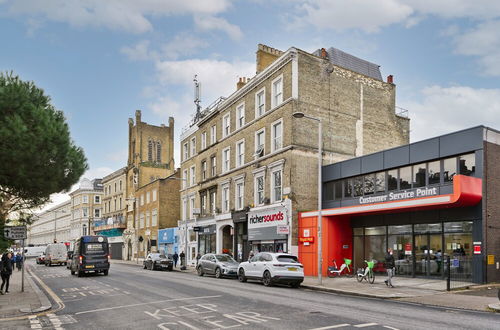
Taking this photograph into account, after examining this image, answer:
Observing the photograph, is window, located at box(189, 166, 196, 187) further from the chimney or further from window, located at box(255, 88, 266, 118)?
window, located at box(255, 88, 266, 118)

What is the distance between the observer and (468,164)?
72.7 ft

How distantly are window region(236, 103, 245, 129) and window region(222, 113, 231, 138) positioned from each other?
1715mm

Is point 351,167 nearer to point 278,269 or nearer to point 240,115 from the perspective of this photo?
point 278,269

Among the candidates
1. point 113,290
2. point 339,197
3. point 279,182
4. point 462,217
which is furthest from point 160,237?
point 462,217

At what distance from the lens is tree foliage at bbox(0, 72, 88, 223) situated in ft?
48.8

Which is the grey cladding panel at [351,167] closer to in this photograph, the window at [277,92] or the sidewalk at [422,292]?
the sidewalk at [422,292]

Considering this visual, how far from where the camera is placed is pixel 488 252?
2114cm

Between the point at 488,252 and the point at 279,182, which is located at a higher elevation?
the point at 279,182

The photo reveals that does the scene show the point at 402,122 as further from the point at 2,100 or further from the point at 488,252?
the point at 2,100

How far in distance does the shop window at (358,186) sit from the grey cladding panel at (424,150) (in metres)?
4.23

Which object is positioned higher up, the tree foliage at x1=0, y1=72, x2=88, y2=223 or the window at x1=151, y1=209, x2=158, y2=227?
the tree foliage at x1=0, y1=72, x2=88, y2=223

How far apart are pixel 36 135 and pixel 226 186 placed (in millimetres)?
25520

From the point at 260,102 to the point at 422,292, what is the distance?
2050 cm

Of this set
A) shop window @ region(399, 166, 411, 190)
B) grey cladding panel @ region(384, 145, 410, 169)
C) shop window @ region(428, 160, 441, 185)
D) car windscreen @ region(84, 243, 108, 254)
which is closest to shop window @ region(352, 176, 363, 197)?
grey cladding panel @ region(384, 145, 410, 169)
